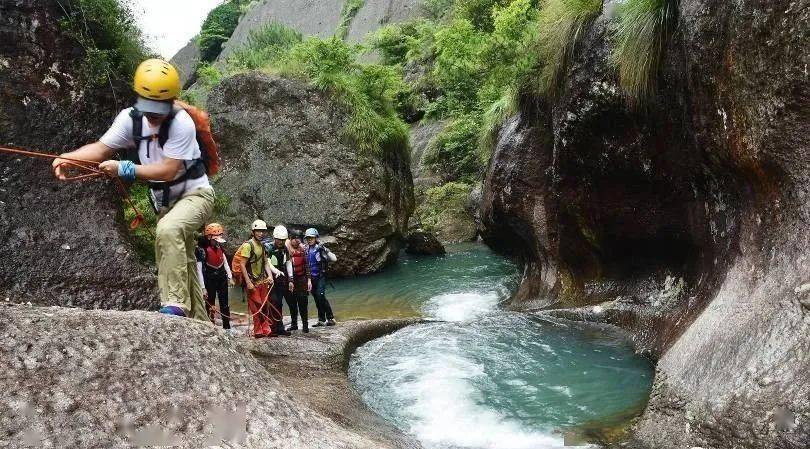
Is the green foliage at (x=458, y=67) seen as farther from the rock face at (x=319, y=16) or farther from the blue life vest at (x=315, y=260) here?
the rock face at (x=319, y=16)

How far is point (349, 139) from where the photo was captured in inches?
707

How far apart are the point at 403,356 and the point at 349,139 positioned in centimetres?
1126

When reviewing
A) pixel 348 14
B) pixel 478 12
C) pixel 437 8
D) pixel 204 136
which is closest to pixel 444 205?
pixel 478 12

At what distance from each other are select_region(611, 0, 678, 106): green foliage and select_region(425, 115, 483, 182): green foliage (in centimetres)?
1795

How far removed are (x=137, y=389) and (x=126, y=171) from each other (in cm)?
153

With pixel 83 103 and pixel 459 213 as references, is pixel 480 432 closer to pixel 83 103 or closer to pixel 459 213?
pixel 83 103

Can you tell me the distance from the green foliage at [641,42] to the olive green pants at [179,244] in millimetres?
5383

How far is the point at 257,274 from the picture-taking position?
8.12 m

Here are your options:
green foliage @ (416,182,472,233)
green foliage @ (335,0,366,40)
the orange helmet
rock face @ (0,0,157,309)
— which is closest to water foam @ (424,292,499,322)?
the orange helmet

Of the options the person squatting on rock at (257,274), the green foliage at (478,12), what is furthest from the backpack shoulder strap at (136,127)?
the green foliage at (478,12)

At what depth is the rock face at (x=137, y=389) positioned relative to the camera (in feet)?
8.00

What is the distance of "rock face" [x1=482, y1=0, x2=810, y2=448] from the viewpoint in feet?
13.8

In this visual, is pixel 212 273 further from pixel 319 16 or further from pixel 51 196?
pixel 319 16

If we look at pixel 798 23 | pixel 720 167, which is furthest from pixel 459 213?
pixel 798 23
